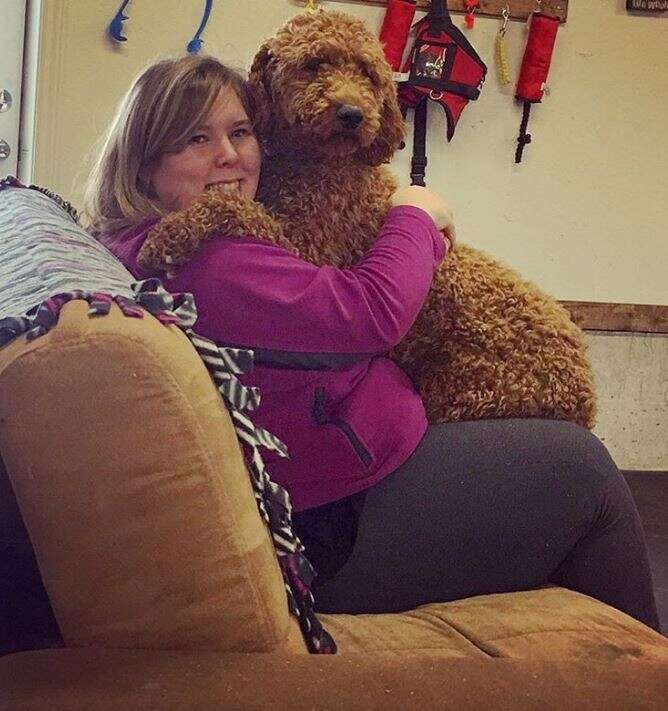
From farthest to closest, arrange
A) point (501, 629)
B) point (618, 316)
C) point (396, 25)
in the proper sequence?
point (618, 316) → point (396, 25) → point (501, 629)

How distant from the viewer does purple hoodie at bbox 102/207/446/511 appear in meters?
1.11

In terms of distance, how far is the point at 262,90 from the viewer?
1427mm

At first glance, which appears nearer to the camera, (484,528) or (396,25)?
(484,528)

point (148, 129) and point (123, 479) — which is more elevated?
point (148, 129)

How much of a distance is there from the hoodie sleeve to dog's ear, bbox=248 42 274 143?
0.32 metres

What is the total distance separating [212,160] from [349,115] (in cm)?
22

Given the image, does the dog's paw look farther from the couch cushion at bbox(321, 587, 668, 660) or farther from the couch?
the couch cushion at bbox(321, 587, 668, 660)

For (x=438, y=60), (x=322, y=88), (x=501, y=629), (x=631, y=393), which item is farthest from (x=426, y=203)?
(x=631, y=393)

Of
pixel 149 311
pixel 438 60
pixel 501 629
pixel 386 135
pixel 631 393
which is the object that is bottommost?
pixel 631 393

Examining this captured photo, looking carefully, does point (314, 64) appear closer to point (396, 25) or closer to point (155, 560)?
point (155, 560)

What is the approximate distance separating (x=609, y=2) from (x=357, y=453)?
2791mm

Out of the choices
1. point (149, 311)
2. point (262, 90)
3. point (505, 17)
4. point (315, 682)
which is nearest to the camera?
point (315, 682)

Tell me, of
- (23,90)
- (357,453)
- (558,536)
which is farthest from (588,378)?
(23,90)

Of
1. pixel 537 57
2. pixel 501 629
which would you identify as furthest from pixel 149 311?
pixel 537 57
